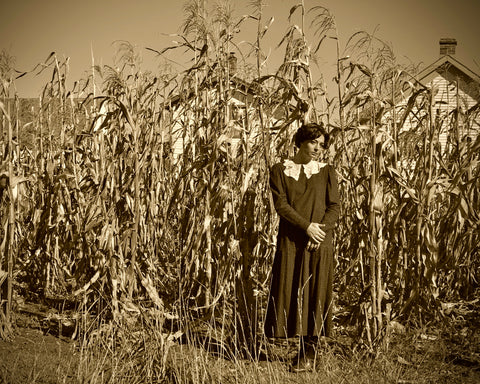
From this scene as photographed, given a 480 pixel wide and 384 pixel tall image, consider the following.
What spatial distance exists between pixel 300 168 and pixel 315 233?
1.87 feet

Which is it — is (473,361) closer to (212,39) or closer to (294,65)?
(294,65)

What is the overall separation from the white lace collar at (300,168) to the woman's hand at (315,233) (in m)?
0.43

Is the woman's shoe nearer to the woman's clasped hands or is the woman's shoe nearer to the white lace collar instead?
the woman's clasped hands

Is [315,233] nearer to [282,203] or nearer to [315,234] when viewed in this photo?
[315,234]

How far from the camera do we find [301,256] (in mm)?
3855

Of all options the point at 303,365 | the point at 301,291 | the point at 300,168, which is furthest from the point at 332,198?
the point at 303,365

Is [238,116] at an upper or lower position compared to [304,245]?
upper

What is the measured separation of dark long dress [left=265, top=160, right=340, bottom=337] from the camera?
3.81m

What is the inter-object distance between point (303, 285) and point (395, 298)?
1.26 m

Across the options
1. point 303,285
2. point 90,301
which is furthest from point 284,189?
point 90,301

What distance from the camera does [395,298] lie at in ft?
15.1

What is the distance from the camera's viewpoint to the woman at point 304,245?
12.5 ft

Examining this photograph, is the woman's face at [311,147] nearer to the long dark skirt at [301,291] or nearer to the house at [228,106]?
the house at [228,106]

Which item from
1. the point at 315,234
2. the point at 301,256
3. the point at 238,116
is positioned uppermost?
the point at 238,116
